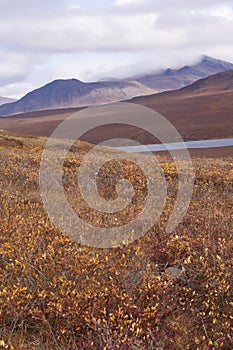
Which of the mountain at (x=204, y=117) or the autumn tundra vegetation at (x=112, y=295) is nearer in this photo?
the autumn tundra vegetation at (x=112, y=295)

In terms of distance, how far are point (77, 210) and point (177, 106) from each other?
175976 mm

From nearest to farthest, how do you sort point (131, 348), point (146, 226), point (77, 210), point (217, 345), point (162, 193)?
point (131, 348) < point (217, 345) < point (146, 226) < point (77, 210) < point (162, 193)

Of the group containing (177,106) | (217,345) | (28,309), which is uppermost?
(177,106)

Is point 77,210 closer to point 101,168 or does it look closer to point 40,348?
point 40,348

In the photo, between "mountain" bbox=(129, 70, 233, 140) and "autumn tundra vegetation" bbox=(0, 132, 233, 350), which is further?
"mountain" bbox=(129, 70, 233, 140)

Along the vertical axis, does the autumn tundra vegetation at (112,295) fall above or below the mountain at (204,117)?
below

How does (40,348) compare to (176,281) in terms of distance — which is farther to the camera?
(176,281)

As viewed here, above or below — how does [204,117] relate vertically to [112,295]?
above

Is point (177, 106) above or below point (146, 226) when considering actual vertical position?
above

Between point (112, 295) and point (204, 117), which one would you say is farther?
point (204, 117)

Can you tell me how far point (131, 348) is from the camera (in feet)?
14.1

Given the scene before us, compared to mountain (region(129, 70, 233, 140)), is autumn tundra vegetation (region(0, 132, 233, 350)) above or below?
below

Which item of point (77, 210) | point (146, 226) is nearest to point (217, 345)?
point (146, 226)

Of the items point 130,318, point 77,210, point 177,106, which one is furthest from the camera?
point 177,106
